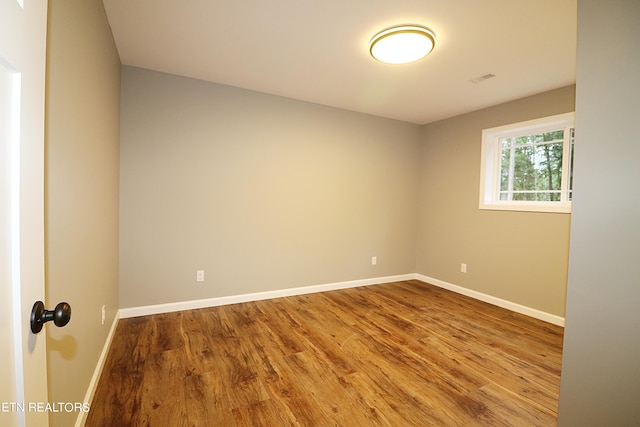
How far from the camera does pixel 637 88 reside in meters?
0.91

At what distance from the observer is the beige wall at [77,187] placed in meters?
1.09

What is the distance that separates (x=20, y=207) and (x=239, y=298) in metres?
2.86

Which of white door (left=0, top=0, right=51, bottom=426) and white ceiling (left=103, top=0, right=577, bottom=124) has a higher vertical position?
white ceiling (left=103, top=0, right=577, bottom=124)

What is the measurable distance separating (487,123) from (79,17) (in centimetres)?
402

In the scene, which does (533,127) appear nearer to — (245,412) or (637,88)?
(637,88)

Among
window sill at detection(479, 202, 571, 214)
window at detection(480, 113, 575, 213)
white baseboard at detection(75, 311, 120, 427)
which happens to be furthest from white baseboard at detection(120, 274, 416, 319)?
window at detection(480, 113, 575, 213)

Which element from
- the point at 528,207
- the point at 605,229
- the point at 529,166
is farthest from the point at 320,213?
the point at 605,229

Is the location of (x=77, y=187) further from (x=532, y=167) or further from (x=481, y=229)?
(x=532, y=167)

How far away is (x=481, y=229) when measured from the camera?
361 cm

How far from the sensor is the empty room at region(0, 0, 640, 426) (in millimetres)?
955

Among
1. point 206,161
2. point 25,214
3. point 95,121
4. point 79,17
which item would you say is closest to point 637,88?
point 25,214

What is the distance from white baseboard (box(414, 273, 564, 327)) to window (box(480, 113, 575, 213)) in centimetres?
Result: 113

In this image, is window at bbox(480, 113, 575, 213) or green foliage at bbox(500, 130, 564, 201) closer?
window at bbox(480, 113, 575, 213)

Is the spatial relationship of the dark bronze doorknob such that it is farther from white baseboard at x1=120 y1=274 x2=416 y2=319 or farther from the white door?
white baseboard at x1=120 y1=274 x2=416 y2=319
